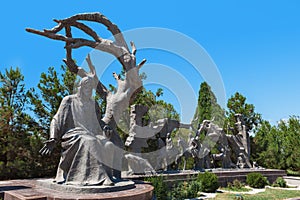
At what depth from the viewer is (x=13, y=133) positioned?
35.0 ft

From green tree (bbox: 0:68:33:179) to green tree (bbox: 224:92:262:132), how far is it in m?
13.3

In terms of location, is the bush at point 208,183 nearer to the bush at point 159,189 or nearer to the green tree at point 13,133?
the bush at point 159,189

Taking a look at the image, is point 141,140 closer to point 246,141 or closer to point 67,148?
point 67,148

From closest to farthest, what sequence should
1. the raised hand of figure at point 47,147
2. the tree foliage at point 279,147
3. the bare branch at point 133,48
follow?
the raised hand of figure at point 47,147
the bare branch at point 133,48
the tree foliage at point 279,147

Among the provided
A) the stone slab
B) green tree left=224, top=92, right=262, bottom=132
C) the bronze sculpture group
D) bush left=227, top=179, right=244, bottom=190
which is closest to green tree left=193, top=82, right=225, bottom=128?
green tree left=224, top=92, right=262, bottom=132

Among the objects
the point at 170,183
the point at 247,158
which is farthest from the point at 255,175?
the point at 170,183

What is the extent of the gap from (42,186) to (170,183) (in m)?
4.69

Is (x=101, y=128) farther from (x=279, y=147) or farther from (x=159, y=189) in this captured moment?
(x=279, y=147)

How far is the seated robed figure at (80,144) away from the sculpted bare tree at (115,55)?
0.52 metres

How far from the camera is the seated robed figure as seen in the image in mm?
4832

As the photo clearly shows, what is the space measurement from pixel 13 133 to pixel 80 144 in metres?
7.08

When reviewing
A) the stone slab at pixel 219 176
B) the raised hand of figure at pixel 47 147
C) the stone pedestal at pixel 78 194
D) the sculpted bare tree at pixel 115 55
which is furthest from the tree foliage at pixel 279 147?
the raised hand of figure at pixel 47 147

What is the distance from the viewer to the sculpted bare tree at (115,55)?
20.8 ft

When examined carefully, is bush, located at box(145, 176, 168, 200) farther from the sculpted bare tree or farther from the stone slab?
the sculpted bare tree
